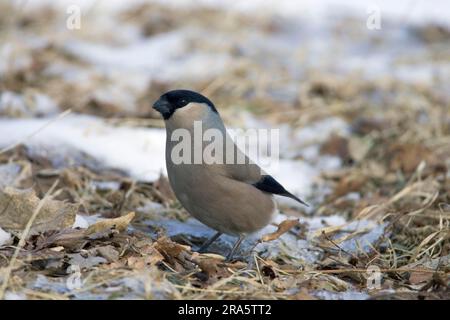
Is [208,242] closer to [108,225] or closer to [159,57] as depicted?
[108,225]

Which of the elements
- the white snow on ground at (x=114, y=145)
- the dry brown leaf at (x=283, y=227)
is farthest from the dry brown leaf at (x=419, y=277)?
the white snow on ground at (x=114, y=145)

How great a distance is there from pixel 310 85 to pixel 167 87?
142 centimetres

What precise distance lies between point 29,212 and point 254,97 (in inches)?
153

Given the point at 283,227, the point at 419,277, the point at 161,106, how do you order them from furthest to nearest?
the point at 161,106, the point at 283,227, the point at 419,277

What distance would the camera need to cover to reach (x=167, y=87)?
23.8ft

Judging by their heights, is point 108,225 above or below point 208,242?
above

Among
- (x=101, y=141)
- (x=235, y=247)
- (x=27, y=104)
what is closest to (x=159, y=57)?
(x=27, y=104)

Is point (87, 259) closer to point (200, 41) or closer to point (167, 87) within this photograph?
point (167, 87)

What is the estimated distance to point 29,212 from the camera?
11.8ft

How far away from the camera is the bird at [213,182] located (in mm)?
3932

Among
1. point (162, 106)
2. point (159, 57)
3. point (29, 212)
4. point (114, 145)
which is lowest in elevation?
point (29, 212)

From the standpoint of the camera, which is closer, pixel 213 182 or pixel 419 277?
pixel 419 277

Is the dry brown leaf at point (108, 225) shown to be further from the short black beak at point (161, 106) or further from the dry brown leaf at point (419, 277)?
the dry brown leaf at point (419, 277)
